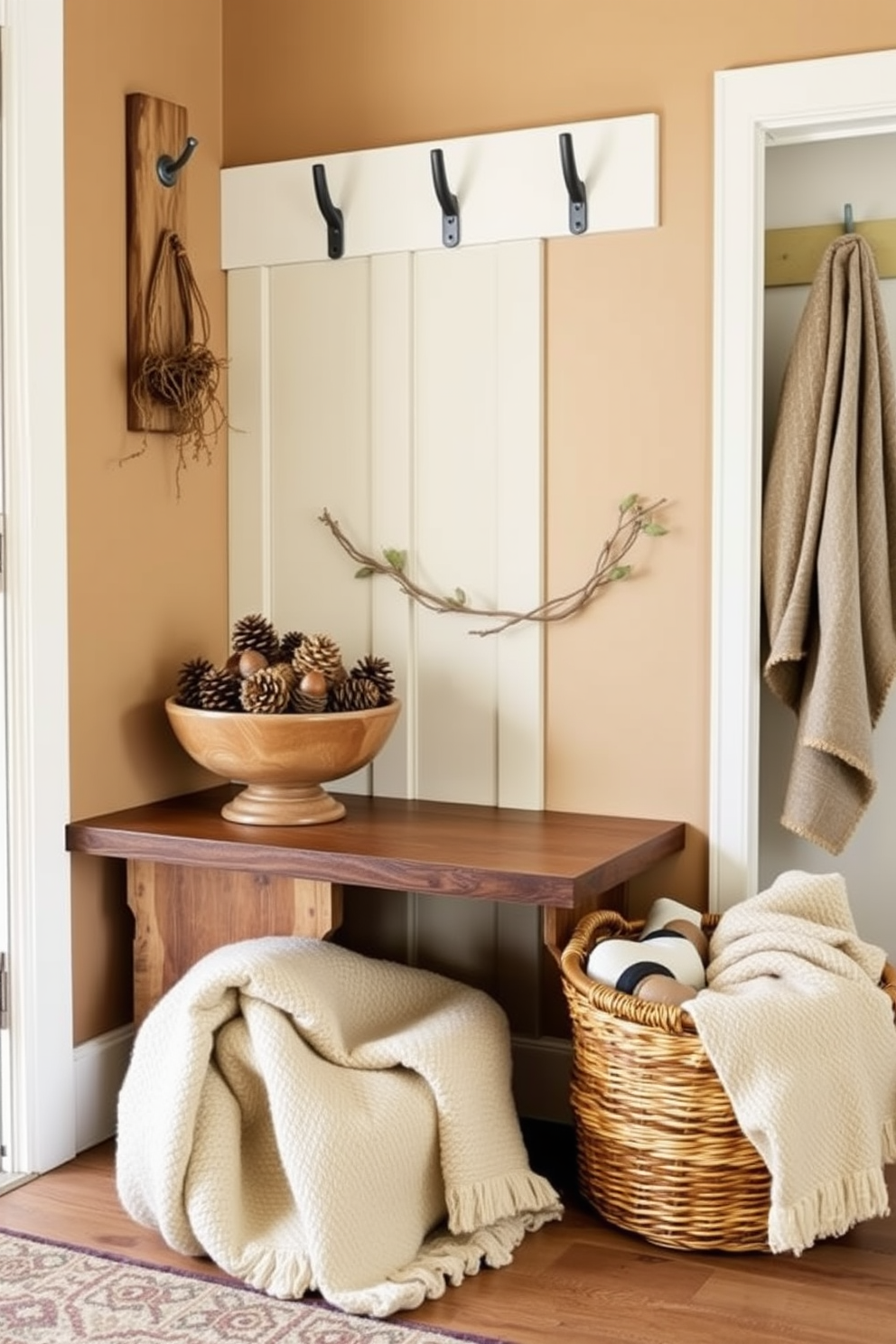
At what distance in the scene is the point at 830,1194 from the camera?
223cm

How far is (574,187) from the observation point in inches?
107

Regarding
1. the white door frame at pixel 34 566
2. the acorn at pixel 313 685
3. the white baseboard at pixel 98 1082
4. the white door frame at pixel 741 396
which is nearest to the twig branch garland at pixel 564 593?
the white door frame at pixel 741 396

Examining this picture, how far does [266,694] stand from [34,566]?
424 mm

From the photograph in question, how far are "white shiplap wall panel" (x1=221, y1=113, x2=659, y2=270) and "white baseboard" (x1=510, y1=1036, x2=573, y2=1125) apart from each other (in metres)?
1.42

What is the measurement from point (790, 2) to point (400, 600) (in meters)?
1.20

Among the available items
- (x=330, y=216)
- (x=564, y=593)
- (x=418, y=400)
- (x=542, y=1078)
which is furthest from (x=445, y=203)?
(x=542, y=1078)

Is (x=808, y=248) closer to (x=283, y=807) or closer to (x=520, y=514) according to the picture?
(x=520, y=514)

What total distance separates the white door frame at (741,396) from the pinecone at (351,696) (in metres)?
0.57

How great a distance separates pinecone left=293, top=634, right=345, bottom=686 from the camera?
271 centimetres

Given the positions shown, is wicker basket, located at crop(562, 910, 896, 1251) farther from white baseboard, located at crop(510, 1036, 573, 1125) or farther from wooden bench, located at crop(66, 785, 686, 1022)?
white baseboard, located at crop(510, 1036, 573, 1125)

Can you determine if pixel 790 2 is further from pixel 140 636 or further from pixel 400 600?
pixel 140 636

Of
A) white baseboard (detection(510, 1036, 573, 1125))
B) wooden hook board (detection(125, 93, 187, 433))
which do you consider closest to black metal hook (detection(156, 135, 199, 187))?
wooden hook board (detection(125, 93, 187, 433))

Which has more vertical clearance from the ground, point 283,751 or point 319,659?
point 319,659

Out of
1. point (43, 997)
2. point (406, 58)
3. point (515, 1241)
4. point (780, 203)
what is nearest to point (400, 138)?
point (406, 58)
